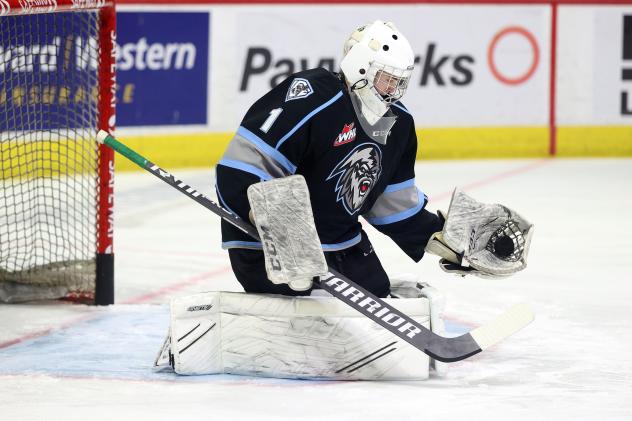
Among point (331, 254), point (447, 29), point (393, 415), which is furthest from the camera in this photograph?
point (447, 29)

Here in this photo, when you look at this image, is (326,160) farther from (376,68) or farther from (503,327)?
(503,327)

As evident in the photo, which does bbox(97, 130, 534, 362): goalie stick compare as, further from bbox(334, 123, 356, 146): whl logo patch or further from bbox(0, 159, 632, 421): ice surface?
bbox(334, 123, 356, 146): whl logo patch

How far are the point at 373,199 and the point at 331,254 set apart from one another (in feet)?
0.63

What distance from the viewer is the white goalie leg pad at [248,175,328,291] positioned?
3.50 m

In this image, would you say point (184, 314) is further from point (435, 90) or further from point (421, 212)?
point (435, 90)

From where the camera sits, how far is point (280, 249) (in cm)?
→ 351

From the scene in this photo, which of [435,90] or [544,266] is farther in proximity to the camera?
[435,90]

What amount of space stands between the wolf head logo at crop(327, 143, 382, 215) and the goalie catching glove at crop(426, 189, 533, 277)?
0.89 ft

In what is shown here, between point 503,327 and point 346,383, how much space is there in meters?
0.45

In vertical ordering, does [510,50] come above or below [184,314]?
above

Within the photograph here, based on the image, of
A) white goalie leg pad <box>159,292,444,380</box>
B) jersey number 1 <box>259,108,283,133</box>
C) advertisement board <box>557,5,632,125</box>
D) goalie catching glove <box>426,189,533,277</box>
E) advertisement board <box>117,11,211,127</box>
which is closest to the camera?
jersey number 1 <box>259,108,283,133</box>

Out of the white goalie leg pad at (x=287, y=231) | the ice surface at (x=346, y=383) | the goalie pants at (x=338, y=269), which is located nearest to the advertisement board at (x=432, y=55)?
the ice surface at (x=346, y=383)

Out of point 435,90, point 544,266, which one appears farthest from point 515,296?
point 435,90

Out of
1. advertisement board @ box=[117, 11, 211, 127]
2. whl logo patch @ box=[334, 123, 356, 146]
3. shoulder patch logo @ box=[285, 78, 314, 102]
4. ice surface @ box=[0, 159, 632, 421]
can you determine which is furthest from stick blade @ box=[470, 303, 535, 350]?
advertisement board @ box=[117, 11, 211, 127]
